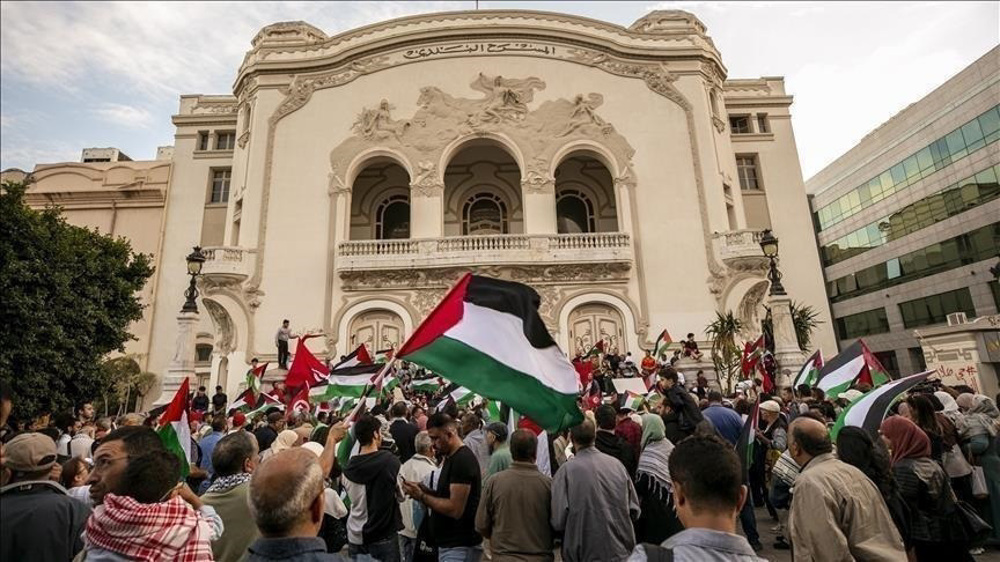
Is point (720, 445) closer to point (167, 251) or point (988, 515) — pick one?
point (988, 515)

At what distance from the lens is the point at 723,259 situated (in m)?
21.7

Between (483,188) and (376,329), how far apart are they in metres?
9.16

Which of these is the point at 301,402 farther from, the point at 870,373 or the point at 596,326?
the point at 596,326

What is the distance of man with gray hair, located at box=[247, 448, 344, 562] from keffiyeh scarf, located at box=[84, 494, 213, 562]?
1.73 feet

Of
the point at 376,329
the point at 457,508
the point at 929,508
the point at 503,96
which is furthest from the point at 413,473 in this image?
the point at 503,96

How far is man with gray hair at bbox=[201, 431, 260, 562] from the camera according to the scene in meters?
3.07

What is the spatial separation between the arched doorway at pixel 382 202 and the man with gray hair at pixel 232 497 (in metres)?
23.2

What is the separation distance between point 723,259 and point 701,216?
218 cm

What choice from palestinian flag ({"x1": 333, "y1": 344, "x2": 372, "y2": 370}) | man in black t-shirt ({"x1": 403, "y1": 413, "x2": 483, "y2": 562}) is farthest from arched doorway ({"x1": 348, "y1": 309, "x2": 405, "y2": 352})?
man in black t-shirt ({"x1": 403, "y1": 413, "x2": 483, "y2": 562})

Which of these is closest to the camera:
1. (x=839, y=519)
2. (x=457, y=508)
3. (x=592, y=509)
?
(x=839, y=519)

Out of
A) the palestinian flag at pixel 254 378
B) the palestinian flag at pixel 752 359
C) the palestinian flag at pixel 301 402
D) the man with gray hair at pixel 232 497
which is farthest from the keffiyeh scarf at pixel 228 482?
the palestinian flag at pixel 752 359

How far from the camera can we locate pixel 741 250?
2134cm

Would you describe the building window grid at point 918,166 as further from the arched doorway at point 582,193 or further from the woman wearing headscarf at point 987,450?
the woman wearing headscarf at point 987,450

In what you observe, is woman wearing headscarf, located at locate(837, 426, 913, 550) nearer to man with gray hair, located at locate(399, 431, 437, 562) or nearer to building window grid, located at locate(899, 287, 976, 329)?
man with gray hair, located at locate(399, 431, 437, 562)
